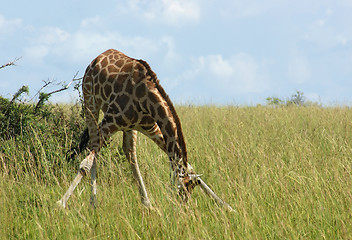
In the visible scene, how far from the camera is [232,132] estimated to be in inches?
333

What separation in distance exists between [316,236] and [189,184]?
1.41 metres

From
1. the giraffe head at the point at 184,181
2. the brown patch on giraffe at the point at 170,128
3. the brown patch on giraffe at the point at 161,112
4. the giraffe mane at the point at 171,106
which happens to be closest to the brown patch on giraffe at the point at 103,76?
the giraffe mane at the point at 171,106

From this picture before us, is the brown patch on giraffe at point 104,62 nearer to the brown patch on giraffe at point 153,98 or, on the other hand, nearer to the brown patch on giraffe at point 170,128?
the brown patch on giraffe at point 153,98

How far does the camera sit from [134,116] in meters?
4.96

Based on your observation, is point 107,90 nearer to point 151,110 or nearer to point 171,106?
point 151,110

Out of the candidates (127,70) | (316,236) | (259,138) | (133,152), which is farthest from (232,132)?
(316,236)

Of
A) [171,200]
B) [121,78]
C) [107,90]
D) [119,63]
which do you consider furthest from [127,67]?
[171,200]

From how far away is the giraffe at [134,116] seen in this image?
4.57 meters

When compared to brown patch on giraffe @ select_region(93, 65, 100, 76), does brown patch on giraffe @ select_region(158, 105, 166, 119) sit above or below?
below

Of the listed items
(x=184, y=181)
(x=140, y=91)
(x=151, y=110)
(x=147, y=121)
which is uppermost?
(x=140, y=91)

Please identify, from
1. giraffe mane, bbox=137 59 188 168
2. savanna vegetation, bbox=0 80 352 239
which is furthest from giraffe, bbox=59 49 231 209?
savanna vegetation, bbox=0 80 352 239

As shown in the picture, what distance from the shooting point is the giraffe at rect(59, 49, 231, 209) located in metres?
4.57

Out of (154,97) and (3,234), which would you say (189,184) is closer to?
(154,97)

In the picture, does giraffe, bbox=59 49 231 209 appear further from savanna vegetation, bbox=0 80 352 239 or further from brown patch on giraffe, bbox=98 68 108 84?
savanna vegetation, bbox=0 80 352 239
